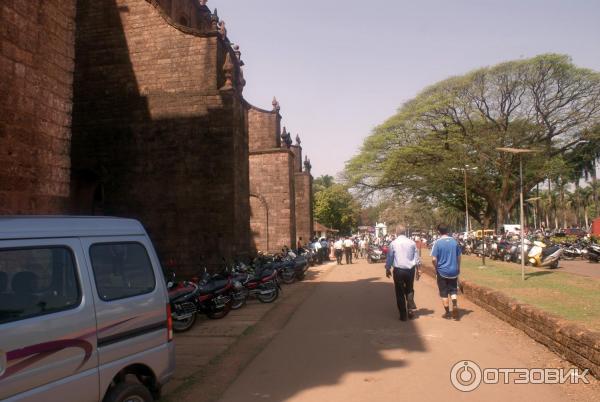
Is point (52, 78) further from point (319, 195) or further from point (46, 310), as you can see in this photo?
point (319, 195)

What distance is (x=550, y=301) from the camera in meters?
7.94

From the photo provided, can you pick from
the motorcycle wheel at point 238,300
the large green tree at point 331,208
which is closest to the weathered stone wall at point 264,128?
the motorcycle wheel at point 238,300

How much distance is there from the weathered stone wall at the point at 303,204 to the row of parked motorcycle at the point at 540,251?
10278 mm

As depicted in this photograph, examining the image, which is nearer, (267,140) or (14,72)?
(14,72)

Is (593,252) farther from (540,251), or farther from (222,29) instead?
(222,29)

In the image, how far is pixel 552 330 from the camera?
19.6 ft

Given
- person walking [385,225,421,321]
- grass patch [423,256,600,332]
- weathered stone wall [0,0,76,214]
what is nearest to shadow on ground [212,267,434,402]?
person walking [385,225,421,321]

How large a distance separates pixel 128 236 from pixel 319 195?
195ft

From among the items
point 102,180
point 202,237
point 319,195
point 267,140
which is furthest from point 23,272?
point 319,195

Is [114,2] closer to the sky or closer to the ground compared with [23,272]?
closer to the sky

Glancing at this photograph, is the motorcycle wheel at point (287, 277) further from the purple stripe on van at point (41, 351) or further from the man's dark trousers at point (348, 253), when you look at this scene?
the purple stripe on van at point (41, 351)

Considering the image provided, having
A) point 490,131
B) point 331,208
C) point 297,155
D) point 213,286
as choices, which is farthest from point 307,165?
point 331,208

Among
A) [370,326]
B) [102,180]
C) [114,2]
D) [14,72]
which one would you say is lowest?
[370,326]

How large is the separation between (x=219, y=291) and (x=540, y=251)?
13.6 meters
